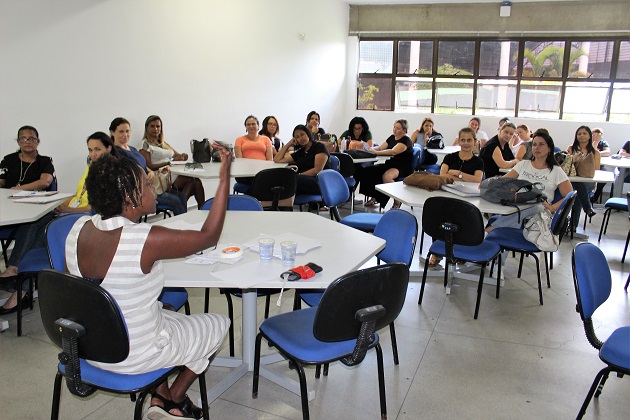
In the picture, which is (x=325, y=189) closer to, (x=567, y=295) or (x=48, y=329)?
(x=567, y=295)

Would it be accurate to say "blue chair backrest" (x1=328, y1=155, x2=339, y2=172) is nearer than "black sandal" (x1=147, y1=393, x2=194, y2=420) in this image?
No

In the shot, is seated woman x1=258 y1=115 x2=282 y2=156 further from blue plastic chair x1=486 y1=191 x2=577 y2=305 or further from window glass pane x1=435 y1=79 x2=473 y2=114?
window glass pane x1=435 y1=79 x2=473 y2=114

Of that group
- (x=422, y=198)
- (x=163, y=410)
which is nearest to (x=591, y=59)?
(x=422, y=198)

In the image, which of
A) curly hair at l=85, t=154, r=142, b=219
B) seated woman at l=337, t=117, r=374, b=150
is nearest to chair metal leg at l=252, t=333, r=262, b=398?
curly hair at l=85, t=154, r=142, b=219

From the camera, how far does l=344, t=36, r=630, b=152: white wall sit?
885 cm

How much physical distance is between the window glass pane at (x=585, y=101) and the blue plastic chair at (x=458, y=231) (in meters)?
6.74

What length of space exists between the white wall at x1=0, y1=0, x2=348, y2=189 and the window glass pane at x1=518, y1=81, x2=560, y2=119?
3.98 meters

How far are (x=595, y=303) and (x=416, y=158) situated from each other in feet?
15.3

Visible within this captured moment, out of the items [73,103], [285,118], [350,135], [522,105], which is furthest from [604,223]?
[73,103]

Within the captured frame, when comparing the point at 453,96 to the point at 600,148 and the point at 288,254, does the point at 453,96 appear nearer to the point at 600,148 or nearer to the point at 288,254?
the point at 600,148

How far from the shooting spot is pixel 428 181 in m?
4.48

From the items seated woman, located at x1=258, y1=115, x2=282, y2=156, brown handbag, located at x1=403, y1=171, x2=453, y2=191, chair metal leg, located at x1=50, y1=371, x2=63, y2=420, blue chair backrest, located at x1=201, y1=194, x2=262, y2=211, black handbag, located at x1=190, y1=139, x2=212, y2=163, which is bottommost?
chair metal leg, located at x1=50, y1=371, x2=63, y2=420

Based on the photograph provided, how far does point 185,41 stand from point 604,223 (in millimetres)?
5411

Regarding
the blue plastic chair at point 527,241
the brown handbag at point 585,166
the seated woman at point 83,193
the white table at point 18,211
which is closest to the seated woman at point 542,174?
the blue plastic chair at point 527,241
